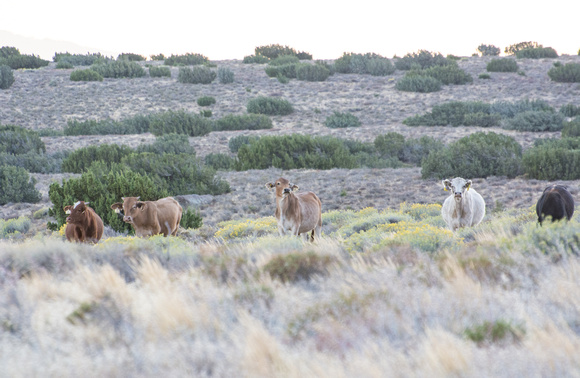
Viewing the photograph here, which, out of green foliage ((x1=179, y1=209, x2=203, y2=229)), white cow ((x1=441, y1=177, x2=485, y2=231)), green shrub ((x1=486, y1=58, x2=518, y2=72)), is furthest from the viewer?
green shrub ((x1=486, y1=58, x2=518, y2=72))

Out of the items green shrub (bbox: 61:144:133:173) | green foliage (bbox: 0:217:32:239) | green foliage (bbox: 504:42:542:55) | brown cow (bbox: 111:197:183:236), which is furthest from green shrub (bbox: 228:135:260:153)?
green foliage (bbox: 504:42:542:55)

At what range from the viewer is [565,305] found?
4.45 metres

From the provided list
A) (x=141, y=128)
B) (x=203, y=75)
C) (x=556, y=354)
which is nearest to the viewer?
(x=556, y=354)

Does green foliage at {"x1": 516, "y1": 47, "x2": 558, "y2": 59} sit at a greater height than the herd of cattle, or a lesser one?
greater

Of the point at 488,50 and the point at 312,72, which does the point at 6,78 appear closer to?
the point at 312,72

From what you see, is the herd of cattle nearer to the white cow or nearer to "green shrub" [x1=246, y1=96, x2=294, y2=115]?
the white cow

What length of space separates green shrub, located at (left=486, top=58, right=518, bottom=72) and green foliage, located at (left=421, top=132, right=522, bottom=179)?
2459cm

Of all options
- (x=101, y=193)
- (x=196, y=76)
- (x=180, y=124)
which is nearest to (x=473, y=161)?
(x=101, y=193)

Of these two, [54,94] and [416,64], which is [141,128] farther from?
[416,64]

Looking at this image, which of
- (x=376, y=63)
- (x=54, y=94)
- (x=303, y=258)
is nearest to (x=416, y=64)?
(x=376, y=63)

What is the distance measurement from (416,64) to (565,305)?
135ft

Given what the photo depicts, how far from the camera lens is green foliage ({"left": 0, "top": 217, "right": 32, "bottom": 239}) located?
41.6 feet

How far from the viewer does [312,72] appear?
41031mm

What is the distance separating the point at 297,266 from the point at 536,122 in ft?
78.9
